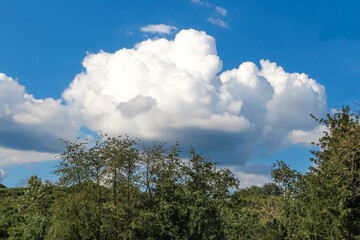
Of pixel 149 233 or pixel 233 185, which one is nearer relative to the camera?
pixel 149 233

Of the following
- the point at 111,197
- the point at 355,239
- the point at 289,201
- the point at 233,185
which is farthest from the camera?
the point at 289,201

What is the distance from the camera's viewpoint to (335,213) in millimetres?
32031

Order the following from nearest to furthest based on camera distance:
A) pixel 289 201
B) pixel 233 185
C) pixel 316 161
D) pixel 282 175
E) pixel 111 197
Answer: pixel 111 197 → pixel 233 185 → pixel 316 161 → pixel 289 201 → pixel 282 175

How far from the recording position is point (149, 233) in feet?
105

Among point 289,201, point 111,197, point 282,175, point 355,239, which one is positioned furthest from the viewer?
point 282,175

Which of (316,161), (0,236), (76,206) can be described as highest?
(316,161)

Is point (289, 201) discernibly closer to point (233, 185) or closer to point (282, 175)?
point (282, 175)

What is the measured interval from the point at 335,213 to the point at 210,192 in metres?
11.3

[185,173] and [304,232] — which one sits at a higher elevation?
[185,173]

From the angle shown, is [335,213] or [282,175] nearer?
[335,213]

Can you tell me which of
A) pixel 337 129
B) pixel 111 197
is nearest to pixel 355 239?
pixel 337 129

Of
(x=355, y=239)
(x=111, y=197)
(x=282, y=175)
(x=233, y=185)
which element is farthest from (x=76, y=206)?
(x=282, y=175)

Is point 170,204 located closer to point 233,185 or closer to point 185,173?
point 185,173

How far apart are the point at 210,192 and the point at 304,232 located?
1005 centimetres
